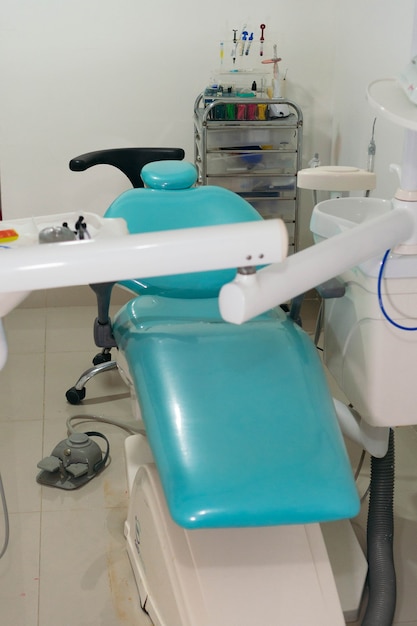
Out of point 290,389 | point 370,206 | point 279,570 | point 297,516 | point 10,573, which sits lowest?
point 10,573

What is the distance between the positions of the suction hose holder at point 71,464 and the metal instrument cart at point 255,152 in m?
1.41

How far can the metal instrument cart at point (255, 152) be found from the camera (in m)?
3.35

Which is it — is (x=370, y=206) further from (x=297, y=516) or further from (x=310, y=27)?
(x=310, y=27)

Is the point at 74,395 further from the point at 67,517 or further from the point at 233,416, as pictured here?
the point at 233,416

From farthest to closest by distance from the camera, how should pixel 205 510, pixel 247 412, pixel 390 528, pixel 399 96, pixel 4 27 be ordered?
1. pixel 4 27
2. pixel 390 528
3. pixel 399 96
4. pixel 247 412
5. pixel 205 510

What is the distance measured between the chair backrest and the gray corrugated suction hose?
2.05ft

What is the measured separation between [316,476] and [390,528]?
0.68 meters

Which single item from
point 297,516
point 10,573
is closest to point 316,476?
point 297,516

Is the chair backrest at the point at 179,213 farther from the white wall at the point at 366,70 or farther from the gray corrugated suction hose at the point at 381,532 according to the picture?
the white wall at the point at 366,70

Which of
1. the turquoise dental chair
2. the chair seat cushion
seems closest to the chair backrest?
the turquoise dental chair

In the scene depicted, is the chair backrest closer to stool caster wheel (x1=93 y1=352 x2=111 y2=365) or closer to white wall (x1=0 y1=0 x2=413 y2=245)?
stool caster wheel (x1=93 y1=352 x2=111 y2=365)

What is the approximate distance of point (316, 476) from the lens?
4.78 feet

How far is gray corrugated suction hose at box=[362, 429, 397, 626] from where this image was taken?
1922mm

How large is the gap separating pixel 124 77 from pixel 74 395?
1.64 m
